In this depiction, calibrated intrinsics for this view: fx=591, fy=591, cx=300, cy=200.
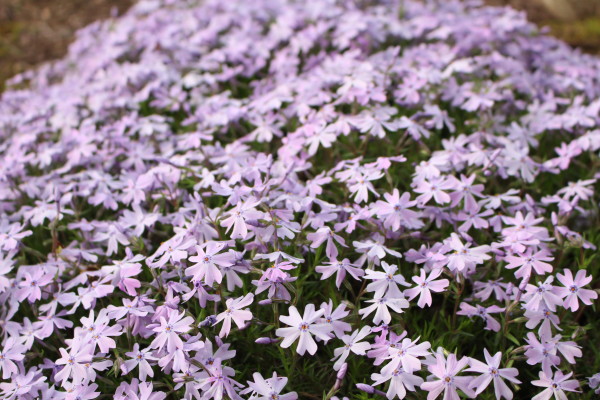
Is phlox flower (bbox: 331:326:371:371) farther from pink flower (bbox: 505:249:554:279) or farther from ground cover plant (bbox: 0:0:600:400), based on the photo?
pink flower (bbox: 505:249:554:279)

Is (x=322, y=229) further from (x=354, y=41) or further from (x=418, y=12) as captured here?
(x=418, y=12)

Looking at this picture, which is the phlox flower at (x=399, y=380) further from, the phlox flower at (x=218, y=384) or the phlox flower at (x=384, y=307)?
the phlox flower at (x=218, y=384)

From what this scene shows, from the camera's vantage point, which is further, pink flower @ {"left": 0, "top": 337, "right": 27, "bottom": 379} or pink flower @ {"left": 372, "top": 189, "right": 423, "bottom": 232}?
pink flower @ {"left": 372, "top": 189, "right": 423, "bottom": 232}

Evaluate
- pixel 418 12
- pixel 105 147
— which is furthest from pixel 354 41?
pixel 105 147

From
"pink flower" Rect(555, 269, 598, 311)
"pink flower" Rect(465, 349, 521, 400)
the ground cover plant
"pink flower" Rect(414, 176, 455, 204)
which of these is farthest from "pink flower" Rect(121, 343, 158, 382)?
"pink flower" Rect(555, 269, 598, 311)

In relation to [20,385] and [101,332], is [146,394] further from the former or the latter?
[20,385]

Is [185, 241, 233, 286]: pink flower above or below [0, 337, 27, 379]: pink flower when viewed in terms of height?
above

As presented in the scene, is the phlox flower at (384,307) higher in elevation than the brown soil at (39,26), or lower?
lower

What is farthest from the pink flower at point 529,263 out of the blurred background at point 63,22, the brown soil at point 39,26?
the brown soil at point 39,26
